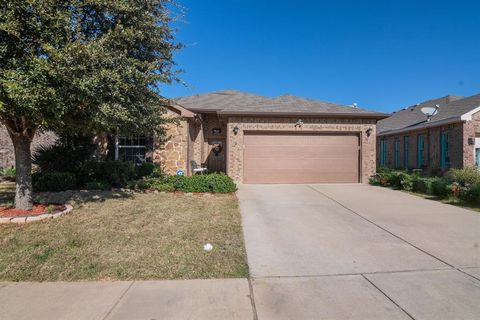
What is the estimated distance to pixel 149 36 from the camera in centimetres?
763

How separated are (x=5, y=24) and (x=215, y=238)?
5.22 meters

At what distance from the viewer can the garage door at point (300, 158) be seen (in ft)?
45.3

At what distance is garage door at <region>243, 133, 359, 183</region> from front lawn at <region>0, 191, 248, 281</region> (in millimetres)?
6247

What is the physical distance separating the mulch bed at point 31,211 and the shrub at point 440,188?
38.1 ft

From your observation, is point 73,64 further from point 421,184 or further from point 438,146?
point 438,146

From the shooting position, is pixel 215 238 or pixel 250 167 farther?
pixel 250 167

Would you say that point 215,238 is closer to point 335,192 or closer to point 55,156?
point 335,192

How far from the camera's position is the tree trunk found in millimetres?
6945

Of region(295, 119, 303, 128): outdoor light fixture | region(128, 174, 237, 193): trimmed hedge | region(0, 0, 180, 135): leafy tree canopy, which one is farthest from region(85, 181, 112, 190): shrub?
region(295, 119, 303, 128): outdoor light fixture

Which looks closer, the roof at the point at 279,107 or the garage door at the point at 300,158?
the roof at the point at 279,107

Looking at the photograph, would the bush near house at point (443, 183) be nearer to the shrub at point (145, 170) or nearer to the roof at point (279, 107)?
the roof at point (279, 107)

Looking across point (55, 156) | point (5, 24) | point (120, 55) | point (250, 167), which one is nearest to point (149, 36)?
point (120, 55)

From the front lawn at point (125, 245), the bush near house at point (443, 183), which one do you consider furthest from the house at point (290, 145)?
the front lawn at point (125, 245)

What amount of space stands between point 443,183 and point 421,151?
345 inches
